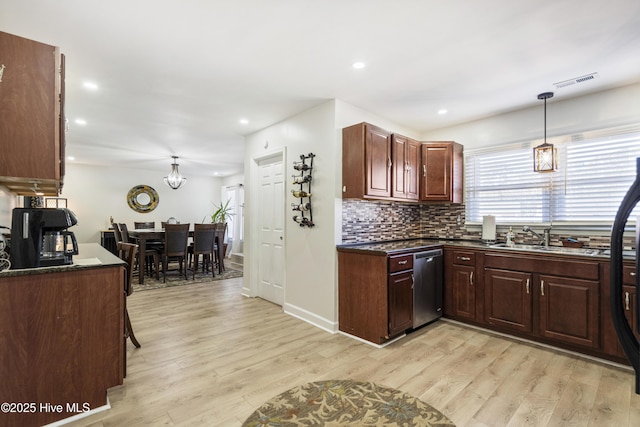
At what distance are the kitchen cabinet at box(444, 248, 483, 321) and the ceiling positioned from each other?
1.68 meters

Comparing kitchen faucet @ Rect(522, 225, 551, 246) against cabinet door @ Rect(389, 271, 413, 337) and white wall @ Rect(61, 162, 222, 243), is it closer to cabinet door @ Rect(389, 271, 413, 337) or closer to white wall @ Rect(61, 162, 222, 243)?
cabinet door @ Rect(389, 271, 413, 337)

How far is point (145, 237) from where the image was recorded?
5.72 metres

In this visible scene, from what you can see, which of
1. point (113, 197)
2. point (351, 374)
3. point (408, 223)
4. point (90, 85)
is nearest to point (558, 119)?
point (408, 223)

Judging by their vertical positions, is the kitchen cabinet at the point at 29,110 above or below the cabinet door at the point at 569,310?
above

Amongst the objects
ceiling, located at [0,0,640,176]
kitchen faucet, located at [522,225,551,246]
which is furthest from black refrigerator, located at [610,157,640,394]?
kitchen faucet, located at [522,225,551,246]

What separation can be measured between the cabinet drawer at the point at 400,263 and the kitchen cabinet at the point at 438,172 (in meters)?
1.10

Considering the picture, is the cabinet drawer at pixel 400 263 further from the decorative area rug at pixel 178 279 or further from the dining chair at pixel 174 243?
the dining chair at pixel 174 243

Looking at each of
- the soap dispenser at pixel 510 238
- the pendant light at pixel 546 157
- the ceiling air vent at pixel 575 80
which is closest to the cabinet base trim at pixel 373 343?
the soap dispenser at pixel 510 238

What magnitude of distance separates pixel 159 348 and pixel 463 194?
3.83m

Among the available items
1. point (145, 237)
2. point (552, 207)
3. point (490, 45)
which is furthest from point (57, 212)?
point (552, 207)

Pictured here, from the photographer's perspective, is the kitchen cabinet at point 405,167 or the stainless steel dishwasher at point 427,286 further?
the kitchen cabinet at point 405,167

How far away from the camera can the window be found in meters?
3.03

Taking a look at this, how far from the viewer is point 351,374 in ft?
7.85

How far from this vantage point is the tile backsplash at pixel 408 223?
342 centimetres
